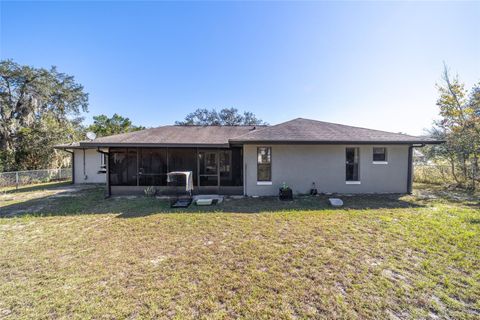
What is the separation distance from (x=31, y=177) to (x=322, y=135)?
55.1ft

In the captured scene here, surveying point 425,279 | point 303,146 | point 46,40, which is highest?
point 46,40

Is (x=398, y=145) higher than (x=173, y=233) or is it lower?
higher

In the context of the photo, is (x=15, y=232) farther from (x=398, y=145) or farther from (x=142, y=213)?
(x=398, y=145)

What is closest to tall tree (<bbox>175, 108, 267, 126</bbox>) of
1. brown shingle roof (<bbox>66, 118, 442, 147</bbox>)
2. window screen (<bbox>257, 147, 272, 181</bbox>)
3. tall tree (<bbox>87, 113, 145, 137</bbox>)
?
tall tree (<bbox>87, 113, 145, 137</bbox>)

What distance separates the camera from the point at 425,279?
9.07 ft

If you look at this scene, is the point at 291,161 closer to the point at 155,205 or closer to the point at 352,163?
the point at 352,163

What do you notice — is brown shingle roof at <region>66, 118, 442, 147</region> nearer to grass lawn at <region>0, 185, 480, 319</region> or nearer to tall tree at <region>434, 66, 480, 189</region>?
grass lawn at <region>0, 185, 480, 319</region>

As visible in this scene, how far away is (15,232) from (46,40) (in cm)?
1173

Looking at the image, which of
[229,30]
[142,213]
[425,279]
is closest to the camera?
[425,279]

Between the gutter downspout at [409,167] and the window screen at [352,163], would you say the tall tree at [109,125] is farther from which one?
the gutter downspout at [409,167]

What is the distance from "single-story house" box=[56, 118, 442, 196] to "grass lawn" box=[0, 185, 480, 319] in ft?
7.75

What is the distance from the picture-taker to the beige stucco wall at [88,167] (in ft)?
39.2

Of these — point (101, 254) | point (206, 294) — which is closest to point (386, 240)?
point (206, 294)

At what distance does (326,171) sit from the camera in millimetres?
8242
